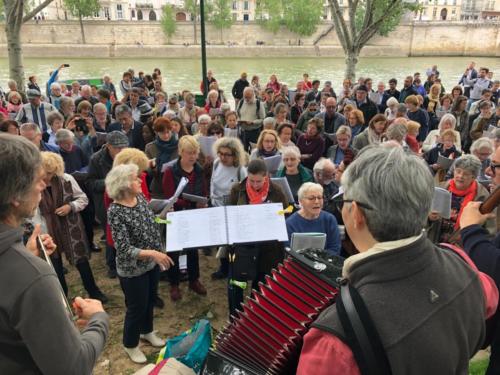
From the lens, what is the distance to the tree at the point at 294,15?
55.2 meters

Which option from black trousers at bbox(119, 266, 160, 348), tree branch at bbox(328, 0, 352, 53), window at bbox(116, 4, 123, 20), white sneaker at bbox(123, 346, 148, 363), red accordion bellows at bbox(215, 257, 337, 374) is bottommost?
white sneaker at bbox(123, 346, 148, 363)

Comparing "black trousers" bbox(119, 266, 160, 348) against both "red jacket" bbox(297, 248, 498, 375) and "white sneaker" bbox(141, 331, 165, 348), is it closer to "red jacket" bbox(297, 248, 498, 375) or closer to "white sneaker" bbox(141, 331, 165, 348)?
"white sneaker" bbox(141, 331, 165, 348)

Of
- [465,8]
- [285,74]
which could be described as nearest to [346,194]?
[285,74]

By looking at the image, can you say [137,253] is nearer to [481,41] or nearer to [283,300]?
[283,300]

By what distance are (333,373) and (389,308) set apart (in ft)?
0.87

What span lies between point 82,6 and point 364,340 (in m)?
59.3

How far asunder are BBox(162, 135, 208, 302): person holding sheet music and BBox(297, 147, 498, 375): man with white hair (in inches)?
143

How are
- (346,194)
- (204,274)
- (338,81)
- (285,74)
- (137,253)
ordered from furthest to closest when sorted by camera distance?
(285,74) → (338,81) → (204,274) → (137,253) → (346,194)

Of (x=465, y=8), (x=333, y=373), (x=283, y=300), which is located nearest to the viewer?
(x=333, y=373)

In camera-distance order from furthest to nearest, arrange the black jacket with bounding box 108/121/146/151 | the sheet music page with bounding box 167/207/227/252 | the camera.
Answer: the black jacket with bounding box 108/121/146/151
the camera
the sheet music page with bounding box 167/207/227/252

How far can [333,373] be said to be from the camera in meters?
1.19

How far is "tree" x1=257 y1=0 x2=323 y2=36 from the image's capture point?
55219 mm

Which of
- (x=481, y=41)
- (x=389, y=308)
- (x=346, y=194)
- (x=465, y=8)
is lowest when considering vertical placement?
(x=389, y=308)

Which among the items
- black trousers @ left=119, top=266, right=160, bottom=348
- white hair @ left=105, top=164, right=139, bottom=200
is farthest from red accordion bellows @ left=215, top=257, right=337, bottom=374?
white hair @ left=105, top=164, right=139, bottom=200
